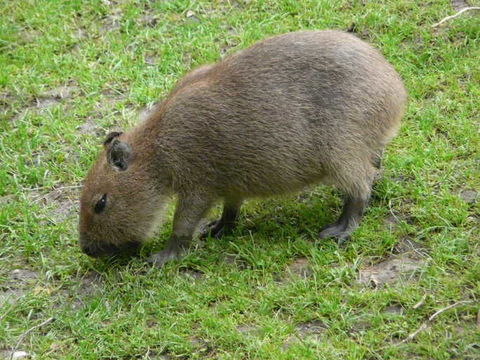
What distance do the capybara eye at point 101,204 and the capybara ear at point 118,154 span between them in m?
0.24

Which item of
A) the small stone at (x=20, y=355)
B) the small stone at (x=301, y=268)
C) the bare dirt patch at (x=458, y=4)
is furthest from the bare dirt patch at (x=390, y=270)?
the bare dirt patch at (x=458, y=4)

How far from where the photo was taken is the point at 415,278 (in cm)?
539

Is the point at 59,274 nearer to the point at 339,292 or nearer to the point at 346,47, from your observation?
the point at 339,292

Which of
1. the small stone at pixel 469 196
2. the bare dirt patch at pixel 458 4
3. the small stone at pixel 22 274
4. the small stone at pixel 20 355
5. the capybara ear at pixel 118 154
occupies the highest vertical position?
the capybara ear at pixel 118 154

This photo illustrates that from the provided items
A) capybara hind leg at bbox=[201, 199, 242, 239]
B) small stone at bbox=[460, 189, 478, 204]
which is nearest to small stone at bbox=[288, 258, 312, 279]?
capybara hind leg at bbox=[201, 199, 242, 239]

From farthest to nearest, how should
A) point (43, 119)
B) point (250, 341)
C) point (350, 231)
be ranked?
point (43, 119) → point (350, 231) → point (250, 341)

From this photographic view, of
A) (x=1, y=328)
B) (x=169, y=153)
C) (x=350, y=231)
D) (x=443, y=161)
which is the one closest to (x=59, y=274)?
(x=1, y=328)

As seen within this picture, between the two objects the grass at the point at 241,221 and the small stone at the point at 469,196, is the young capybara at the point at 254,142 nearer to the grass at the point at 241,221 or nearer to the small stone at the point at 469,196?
the grass at the point at 241,221

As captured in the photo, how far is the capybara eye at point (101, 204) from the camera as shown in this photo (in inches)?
236

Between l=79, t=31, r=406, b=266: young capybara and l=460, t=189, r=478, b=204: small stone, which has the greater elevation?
l=79, t=31, r=406, b=266: young capybara

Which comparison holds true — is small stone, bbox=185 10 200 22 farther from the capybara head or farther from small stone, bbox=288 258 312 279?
small stone, bbox=288 258 312 279

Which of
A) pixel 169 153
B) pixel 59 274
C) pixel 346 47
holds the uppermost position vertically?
pixel 346 47

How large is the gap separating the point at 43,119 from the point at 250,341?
3675 millimetres

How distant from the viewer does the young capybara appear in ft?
19.2
